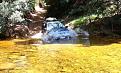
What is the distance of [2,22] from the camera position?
20672 millimetres

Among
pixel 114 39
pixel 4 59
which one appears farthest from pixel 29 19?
pixel 4 59

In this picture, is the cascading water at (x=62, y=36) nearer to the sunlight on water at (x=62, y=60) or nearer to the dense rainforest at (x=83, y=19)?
the dense rainforest at (x=83, y=19)

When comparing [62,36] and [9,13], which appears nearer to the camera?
[62,36]

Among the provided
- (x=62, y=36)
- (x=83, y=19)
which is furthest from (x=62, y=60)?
→ (x=83, y=19)

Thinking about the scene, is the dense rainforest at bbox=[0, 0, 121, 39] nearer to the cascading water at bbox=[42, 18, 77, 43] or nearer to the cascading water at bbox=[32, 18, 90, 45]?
the cascading water at bbox=[32, 18, 90, 45]

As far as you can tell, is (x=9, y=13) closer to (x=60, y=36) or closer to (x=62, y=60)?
(x=60, y=36)

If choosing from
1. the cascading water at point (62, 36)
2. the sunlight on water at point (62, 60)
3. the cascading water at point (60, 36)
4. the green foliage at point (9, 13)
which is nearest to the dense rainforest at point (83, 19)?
the green foliage at point (9, 13)

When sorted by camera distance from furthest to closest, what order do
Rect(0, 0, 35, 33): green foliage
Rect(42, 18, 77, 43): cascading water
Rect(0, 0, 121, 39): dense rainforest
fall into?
Rect(0, 0, 35, 33): green foliage → Rect(0, 0, 121, 39): dense rainforest → Rect(42, 18, 77, 43): cascading water

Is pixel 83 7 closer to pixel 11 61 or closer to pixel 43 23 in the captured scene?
pixel 43 23

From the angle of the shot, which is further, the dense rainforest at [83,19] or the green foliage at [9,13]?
the green foliage at [9,13]

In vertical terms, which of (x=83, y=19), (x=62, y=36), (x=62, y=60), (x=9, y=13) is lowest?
(x=62, y=60)

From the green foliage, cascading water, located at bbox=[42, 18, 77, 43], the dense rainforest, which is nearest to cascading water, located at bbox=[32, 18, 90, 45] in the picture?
cascading water, located at bbox=[42, 18, 77, 43]

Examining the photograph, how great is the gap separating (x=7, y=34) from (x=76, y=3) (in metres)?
9.50

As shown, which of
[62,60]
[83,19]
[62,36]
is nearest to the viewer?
[62,60]
